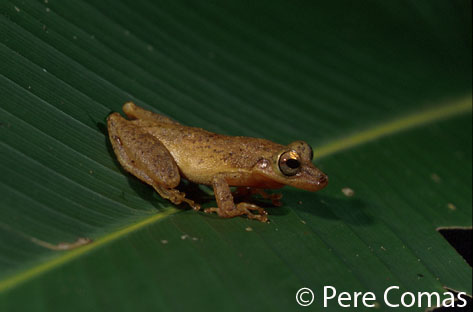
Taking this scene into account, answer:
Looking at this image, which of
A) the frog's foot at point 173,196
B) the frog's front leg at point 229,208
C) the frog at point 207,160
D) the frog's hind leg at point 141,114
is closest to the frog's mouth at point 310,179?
the frog at point 207,160

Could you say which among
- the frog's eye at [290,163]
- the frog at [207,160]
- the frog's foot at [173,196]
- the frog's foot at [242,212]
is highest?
the frog's eye at [290,163]

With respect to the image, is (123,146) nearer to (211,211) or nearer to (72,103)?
(72,103)

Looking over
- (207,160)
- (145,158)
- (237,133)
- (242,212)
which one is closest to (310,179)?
(242,212)

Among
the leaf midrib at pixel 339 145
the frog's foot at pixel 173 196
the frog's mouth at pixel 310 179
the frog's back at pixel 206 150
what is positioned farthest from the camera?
the frog's back at pixel 206 150

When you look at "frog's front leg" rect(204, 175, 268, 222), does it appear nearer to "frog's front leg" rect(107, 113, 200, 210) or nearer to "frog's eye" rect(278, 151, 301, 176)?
"frog's front leg" rect(107, 113, 200, 210)

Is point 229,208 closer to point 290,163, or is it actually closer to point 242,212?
point 242,212

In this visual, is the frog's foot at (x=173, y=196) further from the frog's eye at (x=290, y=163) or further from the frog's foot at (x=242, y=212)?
the frog's eye at (x=290, y=163)
